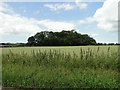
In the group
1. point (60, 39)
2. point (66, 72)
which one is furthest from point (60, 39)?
point (66, 72)

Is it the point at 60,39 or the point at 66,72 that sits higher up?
the point at 60,39

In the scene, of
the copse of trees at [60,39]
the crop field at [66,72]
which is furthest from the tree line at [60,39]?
the crop field at [66,72]

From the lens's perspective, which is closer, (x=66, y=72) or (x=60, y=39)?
(x=66, y=72)

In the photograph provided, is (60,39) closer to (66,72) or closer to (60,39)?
(60,39)

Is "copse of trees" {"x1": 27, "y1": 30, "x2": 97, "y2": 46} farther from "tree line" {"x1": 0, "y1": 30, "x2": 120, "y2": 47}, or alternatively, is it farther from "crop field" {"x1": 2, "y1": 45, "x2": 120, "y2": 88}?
"crop field" {"x1": 2, "y1": 45, "x2": 120, "y2": 88}

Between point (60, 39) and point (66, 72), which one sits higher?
point (60, 39)

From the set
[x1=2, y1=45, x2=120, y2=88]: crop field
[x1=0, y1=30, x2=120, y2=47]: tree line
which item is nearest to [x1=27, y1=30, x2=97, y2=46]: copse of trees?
[x1=0, y1=30, x2=120, y2=47]: tree line

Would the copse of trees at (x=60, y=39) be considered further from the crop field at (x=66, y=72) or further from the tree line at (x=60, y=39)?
the crop field at (x=66, y=72)

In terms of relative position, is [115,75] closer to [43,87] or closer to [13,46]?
[43,87]
